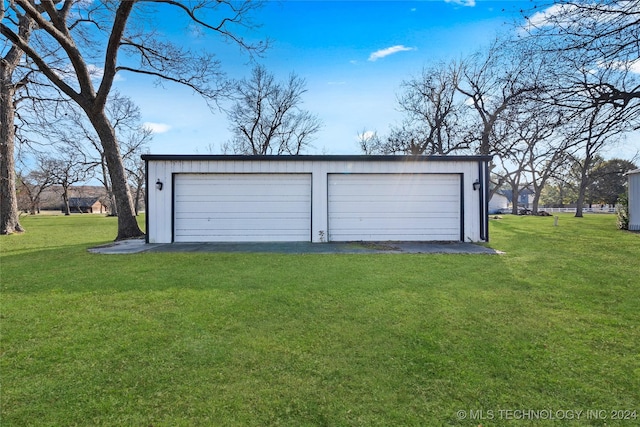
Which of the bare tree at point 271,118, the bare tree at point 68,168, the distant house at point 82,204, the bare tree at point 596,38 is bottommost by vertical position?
the distant house at point 82,204

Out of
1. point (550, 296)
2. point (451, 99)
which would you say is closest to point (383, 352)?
point (550, 296)

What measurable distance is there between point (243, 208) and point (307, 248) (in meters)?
2.45

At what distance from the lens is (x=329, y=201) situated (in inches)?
352

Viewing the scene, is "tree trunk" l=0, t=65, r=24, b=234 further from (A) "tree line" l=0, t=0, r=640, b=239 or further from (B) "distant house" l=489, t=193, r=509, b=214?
(B) "distant house" l=489, t=193, r=509, b=214

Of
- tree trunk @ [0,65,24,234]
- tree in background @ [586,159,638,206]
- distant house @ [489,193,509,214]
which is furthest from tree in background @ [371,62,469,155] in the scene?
distant house @ [489,193,509,214]

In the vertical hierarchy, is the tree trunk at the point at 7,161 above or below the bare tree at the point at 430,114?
below

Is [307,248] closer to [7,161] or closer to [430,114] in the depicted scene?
[7,161]

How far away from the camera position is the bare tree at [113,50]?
8789 mm

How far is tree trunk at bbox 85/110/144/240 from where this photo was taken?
9492 millimetres

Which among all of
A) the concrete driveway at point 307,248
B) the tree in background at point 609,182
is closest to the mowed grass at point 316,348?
the concrete driveway at point 307,248

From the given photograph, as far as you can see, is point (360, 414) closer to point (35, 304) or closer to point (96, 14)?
point (35, 304)

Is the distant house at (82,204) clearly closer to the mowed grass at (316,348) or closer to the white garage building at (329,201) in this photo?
the white garage building at (329,201)

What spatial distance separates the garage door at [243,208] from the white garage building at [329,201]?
0.09ft

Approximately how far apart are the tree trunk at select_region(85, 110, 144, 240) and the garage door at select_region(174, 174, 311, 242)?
2097 millimetres
